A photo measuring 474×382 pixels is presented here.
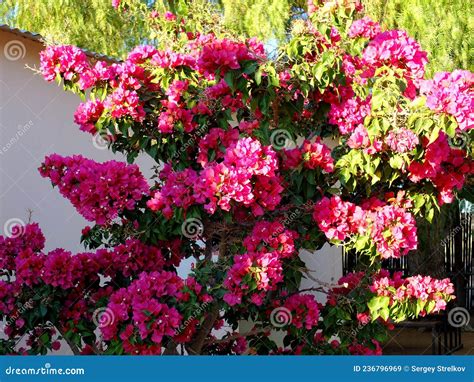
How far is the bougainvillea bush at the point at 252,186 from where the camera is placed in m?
3.21

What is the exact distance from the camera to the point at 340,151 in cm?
363

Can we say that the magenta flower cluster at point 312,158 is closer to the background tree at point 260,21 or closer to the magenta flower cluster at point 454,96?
the magenta flower cluster at point 454,96

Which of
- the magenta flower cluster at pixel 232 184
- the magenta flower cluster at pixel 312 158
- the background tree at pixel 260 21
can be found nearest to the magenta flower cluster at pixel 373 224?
the magenta flower cluster at pixel 312 158

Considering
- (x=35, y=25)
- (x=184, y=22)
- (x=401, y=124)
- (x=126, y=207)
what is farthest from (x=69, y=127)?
(x=35, y=25)

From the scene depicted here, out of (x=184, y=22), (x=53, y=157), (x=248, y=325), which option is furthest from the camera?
(x=248, y=325)

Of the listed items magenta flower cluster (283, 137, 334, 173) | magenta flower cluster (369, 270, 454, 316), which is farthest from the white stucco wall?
magenta flower cluster (369, 270, 454, 316)

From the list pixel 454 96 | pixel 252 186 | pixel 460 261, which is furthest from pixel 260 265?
pixel 460 261

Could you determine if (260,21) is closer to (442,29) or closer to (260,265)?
(442,29)

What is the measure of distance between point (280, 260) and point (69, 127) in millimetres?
2383

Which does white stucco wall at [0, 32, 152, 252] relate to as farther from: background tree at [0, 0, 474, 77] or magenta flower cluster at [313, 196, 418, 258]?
magenta flower cluster at [313, 196, 418, 258]

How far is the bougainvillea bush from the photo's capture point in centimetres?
321

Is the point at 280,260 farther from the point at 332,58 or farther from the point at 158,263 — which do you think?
the point at 332,58

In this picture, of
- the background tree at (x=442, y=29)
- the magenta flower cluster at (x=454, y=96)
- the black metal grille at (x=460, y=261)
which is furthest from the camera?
the black metal grille at (x=460, y=261)

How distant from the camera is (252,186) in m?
3.22
